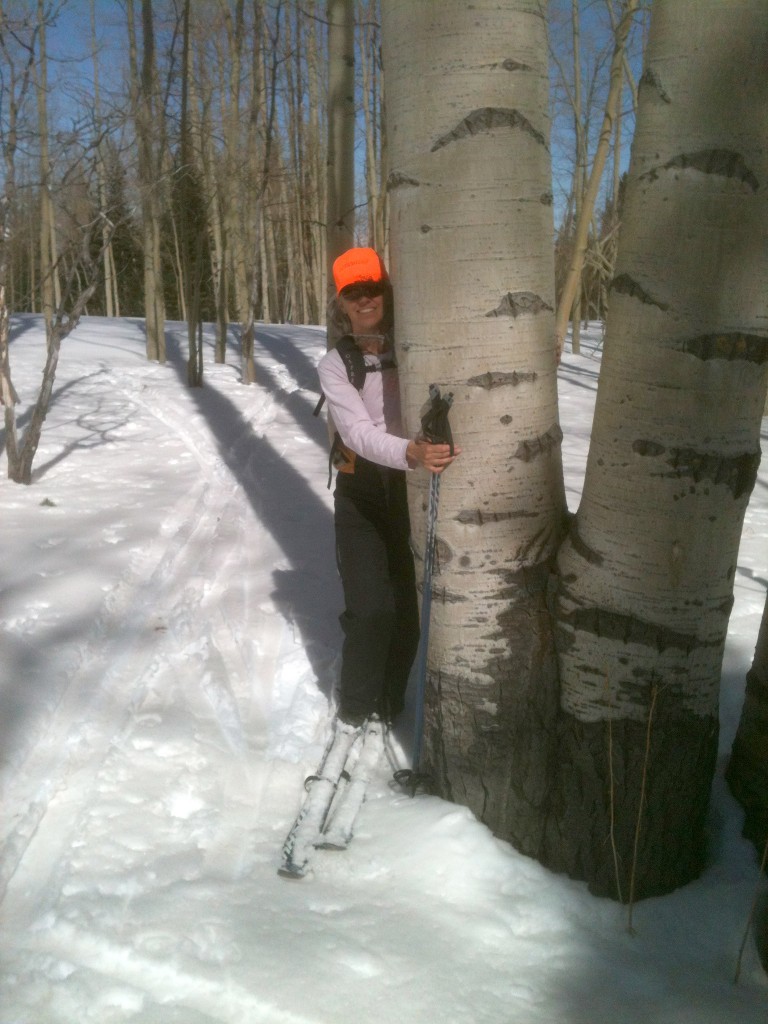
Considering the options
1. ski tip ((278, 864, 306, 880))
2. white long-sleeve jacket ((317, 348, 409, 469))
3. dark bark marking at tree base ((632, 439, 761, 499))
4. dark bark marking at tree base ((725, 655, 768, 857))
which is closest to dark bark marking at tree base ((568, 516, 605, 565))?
dark bark marking at tree base ((632, 439, 761, 499))

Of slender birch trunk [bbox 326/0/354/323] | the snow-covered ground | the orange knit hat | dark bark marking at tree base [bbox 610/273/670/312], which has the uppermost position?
slender birch trunk [bbox 326/0/354/323]

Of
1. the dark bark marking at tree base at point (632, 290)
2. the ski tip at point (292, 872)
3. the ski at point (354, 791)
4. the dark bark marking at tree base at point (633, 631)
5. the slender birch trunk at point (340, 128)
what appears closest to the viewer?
the dark bark marking at tree base at point (632, 290)

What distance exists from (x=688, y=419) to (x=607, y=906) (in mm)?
1349

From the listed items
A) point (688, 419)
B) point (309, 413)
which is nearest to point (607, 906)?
point (688, 419)

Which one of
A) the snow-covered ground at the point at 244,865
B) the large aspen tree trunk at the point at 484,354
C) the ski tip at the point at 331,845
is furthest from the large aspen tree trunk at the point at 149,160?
the ski tip at the point at 331,845

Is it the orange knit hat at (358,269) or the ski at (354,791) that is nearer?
the ski at (354,791)

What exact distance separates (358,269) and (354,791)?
1728 millimetres

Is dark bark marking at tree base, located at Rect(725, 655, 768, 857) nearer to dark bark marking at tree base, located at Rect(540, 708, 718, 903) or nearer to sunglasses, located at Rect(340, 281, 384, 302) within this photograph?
dark bark marking at tree base, located at Rect(540, 708, 718, 903)

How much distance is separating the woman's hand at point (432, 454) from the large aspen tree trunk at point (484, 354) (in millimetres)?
57

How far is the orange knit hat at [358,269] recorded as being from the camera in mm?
2752

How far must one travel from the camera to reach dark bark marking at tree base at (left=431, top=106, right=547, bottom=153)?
83.7 inches

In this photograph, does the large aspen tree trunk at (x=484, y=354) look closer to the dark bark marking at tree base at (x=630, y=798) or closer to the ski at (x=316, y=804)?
the dark bark marking at tree base at (x=630, y=798)

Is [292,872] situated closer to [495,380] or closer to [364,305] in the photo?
[495,380]

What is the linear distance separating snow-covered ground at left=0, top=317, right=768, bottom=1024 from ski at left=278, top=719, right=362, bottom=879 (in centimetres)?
6
